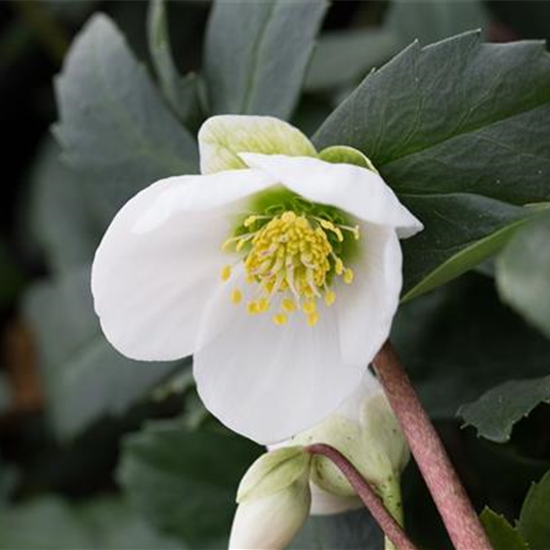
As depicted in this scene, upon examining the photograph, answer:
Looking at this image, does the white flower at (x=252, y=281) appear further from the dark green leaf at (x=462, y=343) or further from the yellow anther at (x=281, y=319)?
the dark green leaf at (x=462, y=343)

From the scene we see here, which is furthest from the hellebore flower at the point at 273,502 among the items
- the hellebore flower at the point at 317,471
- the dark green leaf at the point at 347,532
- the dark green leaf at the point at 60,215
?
the dark green leaf at the point at 60,215

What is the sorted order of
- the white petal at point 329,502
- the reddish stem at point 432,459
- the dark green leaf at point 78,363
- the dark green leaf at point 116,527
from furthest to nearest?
the dark green leaf at point 116,527, the dark green leaf at point 78,363, the white petal at point 329,502, the reddish stem at point 432,459

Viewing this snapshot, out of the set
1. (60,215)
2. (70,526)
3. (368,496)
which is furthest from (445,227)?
(60,215)

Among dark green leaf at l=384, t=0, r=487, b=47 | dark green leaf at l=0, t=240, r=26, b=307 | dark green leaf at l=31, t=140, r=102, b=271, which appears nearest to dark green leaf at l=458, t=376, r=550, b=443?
dark green leaf at l=384, t=0, r=487, b=47

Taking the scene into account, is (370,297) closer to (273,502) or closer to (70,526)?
(273,502)

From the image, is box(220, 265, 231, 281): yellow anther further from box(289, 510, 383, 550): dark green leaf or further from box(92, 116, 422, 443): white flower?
box(289, 510, 383, 550): dark green leaf
